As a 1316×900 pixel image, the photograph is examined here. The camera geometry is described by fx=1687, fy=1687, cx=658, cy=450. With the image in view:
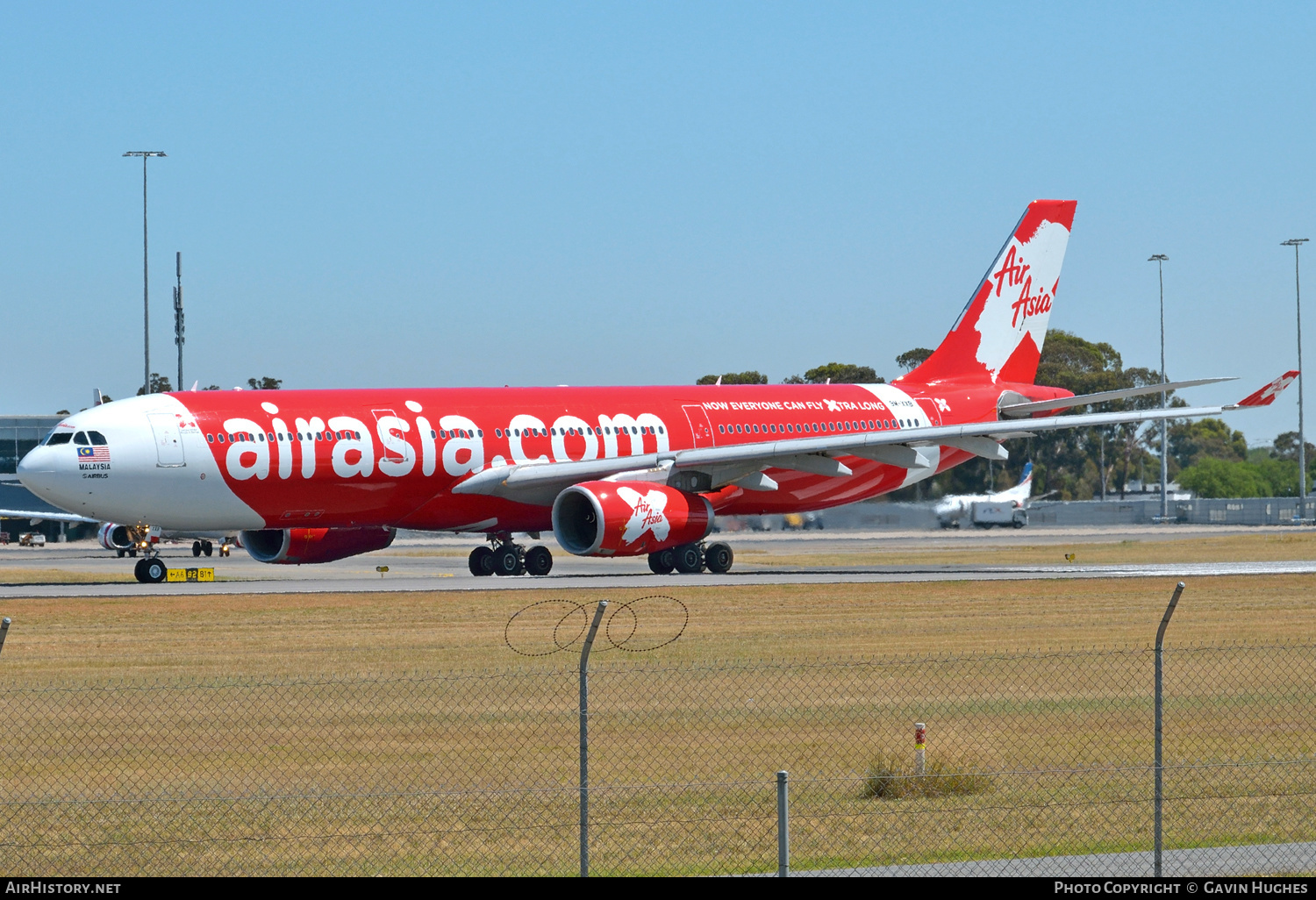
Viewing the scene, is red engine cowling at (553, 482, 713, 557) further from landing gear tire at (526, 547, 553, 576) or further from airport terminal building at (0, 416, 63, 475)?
airport terminal building at (0, 416, 63, 475)

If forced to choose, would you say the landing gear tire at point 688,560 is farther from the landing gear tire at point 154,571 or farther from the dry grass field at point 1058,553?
the landing gear tire at point 154,571

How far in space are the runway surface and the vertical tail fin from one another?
5.90 metres

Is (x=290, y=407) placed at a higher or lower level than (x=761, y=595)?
higher

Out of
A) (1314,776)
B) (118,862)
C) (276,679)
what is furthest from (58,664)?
(1314,776)

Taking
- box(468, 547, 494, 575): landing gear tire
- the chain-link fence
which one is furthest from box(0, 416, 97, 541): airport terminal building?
the chain-link fence

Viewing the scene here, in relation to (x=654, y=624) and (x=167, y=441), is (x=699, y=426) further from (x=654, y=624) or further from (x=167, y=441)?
(x=654, y=624)

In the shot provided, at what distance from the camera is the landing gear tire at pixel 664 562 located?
39469 millimetres

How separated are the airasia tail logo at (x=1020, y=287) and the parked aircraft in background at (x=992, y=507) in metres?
31.4

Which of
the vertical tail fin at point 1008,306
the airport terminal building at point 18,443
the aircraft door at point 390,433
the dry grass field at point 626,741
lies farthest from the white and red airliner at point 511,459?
the airport terminal building at point 18,443

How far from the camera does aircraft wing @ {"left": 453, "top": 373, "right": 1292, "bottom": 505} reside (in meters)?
38.6
